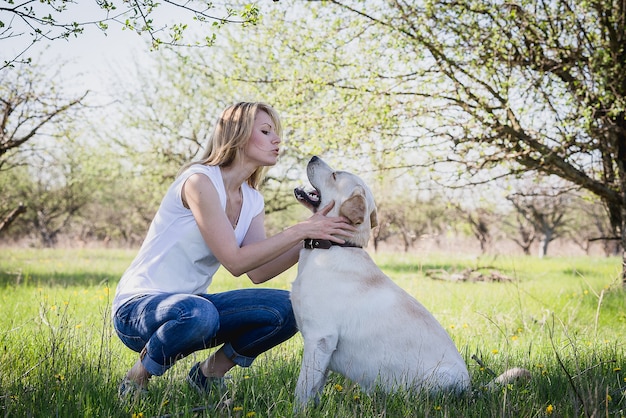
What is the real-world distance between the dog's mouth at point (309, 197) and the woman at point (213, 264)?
0.53 feet

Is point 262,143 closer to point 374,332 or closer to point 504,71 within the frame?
point 374,332

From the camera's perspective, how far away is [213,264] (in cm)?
377

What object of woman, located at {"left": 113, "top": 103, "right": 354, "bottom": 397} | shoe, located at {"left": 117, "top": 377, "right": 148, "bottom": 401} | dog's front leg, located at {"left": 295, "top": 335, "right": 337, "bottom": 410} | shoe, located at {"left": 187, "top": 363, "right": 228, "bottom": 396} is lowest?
shoe, located at {"left": 187, "top": 363, "right": 228, "bottom": 396}

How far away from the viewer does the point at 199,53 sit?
19.1m

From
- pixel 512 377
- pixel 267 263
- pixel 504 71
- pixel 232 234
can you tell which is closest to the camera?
pixel 512 377

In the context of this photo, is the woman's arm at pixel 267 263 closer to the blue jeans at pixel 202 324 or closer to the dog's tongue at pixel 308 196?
the blue jeans at pixel 202 324

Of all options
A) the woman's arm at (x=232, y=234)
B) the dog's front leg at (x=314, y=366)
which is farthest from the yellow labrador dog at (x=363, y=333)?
the woman's arm at (x=232, y=234)

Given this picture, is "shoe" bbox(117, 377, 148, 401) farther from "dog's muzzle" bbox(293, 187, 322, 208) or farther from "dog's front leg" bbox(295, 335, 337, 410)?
"dog's muzzle" bbox(293, 187, 322, 208)

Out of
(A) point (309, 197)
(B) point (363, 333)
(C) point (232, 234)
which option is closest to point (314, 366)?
(B) point (363, 333)

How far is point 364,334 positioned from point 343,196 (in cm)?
87

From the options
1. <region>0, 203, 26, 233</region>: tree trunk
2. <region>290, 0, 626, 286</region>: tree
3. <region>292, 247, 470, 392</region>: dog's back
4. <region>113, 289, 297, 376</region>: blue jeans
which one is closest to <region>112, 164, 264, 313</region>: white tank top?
<region>113, 289, 297, 376</region>: blue jeans

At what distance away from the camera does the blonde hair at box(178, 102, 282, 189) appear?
3.75m

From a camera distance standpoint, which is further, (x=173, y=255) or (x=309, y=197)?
(x=309, y=197)

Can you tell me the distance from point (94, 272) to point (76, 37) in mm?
8526
